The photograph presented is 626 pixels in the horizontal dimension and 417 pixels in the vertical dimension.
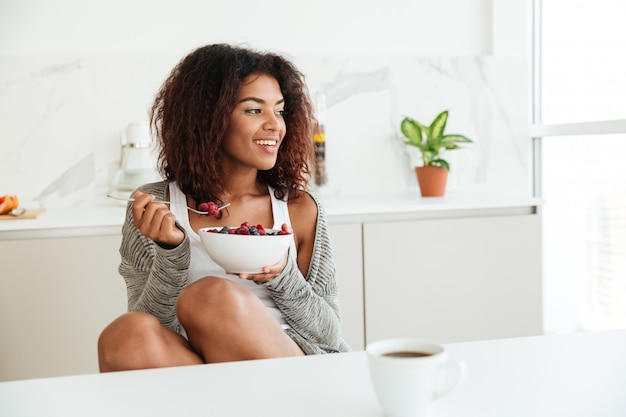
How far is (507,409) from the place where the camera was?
706 mm

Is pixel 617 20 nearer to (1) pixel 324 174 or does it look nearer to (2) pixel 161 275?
(1) pixel 324 174

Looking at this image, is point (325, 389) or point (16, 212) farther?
point (16, 212)

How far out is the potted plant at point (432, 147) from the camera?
254 cm

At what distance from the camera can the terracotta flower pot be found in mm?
2531

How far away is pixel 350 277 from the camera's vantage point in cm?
222

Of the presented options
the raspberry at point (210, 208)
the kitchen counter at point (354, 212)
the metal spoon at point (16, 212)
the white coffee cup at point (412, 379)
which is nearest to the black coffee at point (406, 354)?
the white coffee cup at point (412, 379)

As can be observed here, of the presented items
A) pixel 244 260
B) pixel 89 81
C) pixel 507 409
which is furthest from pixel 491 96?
pixel 507 409

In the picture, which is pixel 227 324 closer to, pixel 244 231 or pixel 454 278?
pixel 244 231

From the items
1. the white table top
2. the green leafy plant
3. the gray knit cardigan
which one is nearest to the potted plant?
the green leafy plant

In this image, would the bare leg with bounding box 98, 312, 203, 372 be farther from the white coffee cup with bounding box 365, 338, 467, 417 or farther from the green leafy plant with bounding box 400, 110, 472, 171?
the green leafy plant with bounding box 400, 110, 472, 171

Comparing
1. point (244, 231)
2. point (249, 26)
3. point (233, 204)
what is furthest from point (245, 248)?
point (249, 26)

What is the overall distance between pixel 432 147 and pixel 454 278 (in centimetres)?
53

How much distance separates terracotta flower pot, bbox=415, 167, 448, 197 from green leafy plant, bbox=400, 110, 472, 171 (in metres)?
0.05

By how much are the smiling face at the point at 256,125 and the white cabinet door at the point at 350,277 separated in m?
0.64
